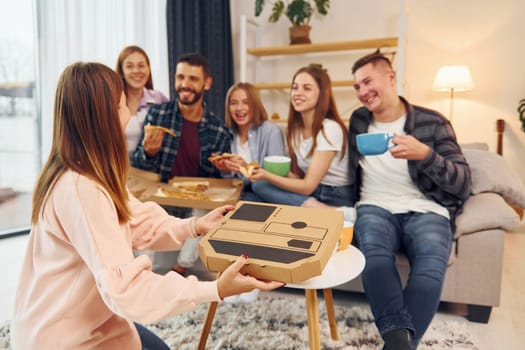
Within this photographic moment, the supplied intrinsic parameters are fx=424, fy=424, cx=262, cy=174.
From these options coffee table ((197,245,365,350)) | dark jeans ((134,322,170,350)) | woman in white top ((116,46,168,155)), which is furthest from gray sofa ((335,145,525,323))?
woman in white top ((116,46,168,155))

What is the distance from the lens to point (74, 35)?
263 centimetres

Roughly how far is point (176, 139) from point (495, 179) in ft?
4.96

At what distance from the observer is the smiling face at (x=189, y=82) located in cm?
215

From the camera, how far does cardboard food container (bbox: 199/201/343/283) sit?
2.50ft

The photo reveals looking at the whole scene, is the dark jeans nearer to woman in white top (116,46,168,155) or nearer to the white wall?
woman in white top (116,46,168,155)

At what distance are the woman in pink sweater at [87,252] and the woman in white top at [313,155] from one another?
1065mm

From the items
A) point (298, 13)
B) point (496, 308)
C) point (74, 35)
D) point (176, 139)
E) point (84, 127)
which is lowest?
point (496, 308)

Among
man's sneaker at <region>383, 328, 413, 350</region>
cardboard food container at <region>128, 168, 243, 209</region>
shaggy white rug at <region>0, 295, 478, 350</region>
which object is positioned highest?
cardboard food container at <region>128, 168, 243, 209</region>

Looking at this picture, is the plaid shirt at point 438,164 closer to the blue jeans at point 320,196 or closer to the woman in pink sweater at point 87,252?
the blue jeans at point 320,196

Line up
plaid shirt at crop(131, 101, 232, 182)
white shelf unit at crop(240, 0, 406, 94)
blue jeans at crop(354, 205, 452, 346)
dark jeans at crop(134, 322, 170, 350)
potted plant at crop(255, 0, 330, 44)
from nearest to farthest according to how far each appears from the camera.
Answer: dark jeans at crop(134, 322, 170, 350)
blue jeans at crop(354, 205, 452, 346)
plaid shirt at crop(131, 101, 232, 182)
white shelf unit at crop(240, 0, 406, 94)
potted plant at crop(255, 0, 330, 44)

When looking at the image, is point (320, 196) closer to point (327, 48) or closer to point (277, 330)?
point (277, 330)

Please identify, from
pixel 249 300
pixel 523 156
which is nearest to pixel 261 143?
pixel 249 300

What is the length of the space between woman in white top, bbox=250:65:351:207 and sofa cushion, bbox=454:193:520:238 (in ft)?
1.59

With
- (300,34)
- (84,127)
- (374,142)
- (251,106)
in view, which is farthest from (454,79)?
(84,127)
